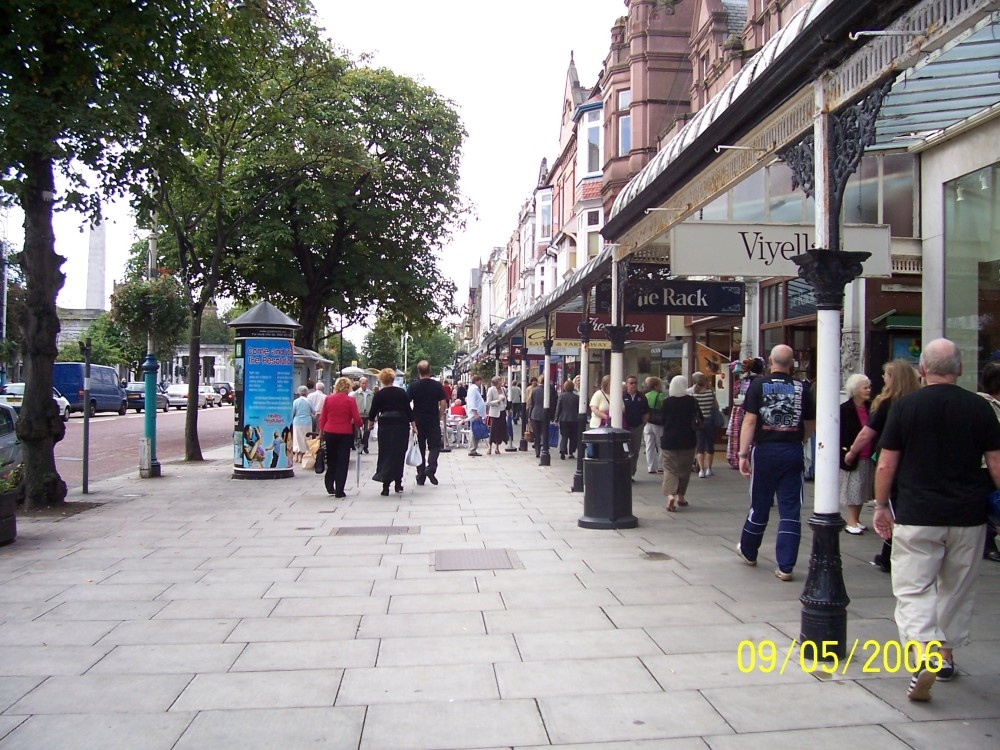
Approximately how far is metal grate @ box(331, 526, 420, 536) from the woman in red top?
273cm

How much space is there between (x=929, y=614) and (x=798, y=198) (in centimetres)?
1191

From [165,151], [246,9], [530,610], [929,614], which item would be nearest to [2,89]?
[165,151]

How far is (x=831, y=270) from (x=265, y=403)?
11.3 m

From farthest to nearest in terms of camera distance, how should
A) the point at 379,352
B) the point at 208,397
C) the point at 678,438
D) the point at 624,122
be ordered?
the point at 379,352
the point at 208,397
the point at 624,122
the point at 678,438

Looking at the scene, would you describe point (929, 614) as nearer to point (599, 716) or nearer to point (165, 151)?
point (599, 716)

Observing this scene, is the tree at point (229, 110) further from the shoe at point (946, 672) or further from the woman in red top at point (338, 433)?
the shoe at point (946, 672)

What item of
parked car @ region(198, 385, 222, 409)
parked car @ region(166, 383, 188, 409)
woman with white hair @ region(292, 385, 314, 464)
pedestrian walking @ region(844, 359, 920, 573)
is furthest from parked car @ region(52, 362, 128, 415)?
pedestrian walking @ region(844, 359, 920, 573)

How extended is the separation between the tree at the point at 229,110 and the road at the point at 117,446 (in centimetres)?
201

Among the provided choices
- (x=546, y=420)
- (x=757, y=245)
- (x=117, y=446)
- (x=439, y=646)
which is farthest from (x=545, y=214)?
(x=439, y=646)

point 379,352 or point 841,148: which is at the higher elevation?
point 379,352

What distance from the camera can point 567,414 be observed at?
17.8 metres
